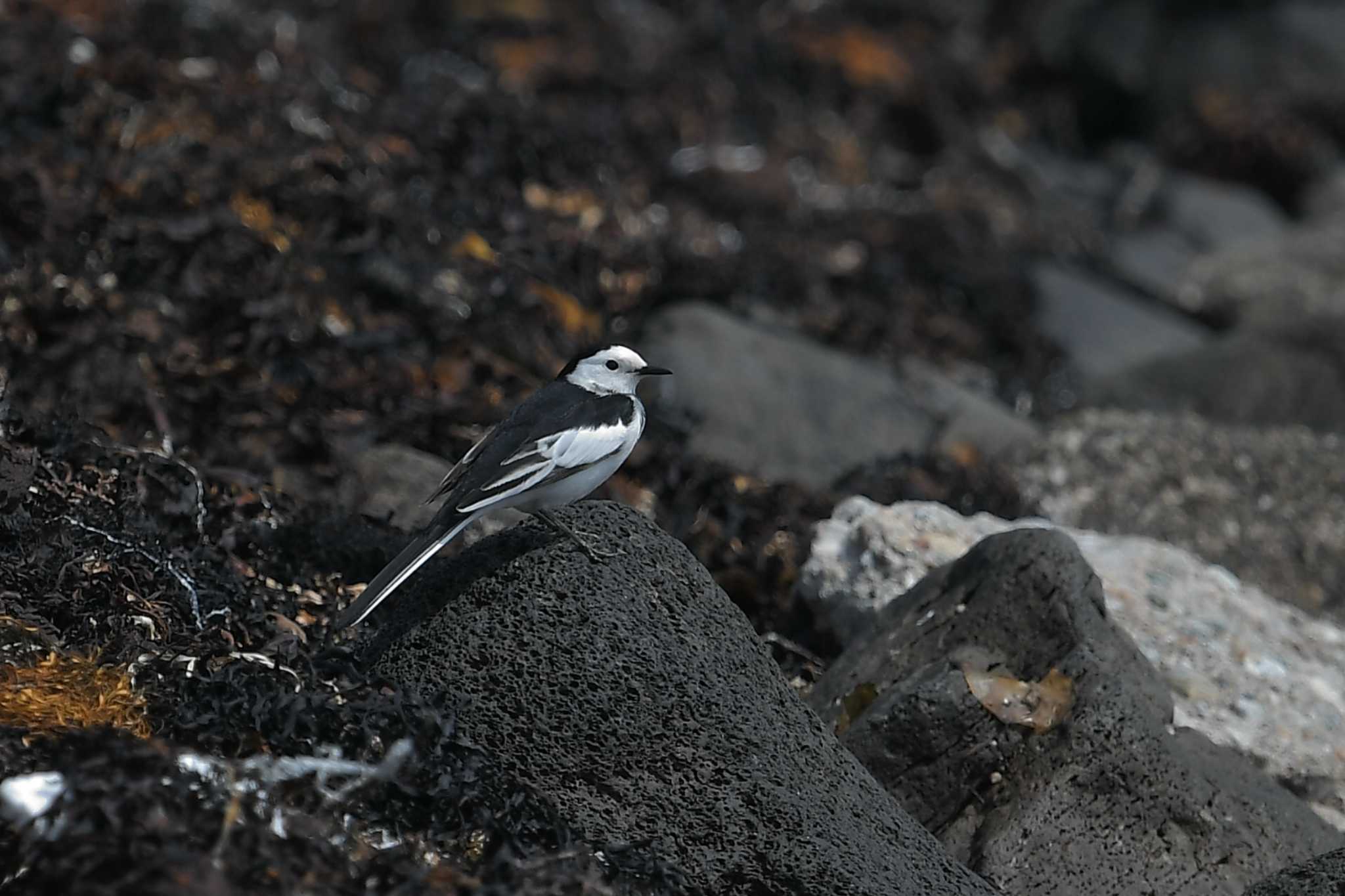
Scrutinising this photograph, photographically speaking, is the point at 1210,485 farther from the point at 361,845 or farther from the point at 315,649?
the point at 361,845

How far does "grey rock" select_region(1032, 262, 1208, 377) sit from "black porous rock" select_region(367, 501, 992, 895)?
6.34 metres

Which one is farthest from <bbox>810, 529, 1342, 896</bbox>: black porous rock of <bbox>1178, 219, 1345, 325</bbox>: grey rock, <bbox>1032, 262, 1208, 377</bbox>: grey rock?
<bbox>1178, 219, 1345, 325</bbox>: grey rock

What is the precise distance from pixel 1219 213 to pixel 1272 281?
2604 millimetres

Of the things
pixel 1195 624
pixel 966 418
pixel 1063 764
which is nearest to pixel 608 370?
pixel 1063 764

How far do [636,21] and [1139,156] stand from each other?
484 centimetres

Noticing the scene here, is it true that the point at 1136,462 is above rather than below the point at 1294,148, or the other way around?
above

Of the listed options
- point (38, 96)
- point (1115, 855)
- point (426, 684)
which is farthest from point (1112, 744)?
point (38, 96)

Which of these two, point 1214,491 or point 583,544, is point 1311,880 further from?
point 1214,491

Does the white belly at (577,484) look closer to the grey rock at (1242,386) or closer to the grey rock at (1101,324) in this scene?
the grey rock at (1242,386)

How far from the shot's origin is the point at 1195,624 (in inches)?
212

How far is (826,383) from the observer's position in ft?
26.0

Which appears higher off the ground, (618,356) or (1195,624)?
(618,356)

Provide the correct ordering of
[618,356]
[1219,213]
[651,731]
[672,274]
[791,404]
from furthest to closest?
[1219,213] → [672,274] → [791,404] → [618,356] → [651,731]

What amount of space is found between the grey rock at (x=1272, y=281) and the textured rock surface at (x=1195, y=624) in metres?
5.56
